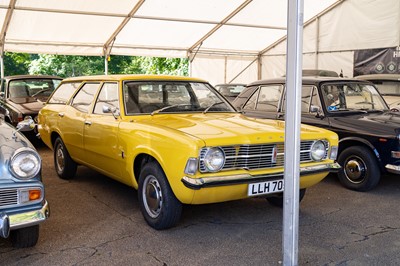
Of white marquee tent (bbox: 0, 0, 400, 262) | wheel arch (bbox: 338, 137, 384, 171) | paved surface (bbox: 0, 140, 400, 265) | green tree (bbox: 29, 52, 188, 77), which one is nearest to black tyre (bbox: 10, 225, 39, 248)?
paved surface (bbox: 0, 140, 400, 265)

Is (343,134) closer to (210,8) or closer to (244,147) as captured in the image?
(244,147)

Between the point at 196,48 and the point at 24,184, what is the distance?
46.5ft

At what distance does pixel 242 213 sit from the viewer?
4.80 m

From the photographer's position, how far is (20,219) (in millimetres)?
3234

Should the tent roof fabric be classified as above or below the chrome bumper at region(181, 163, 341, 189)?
above

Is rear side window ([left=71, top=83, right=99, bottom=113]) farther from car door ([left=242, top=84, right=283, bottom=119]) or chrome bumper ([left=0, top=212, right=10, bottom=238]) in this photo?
car door ([left=242, top=84, right=283, bottom=119])

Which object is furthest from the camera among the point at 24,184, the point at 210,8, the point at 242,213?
the point at 210,8

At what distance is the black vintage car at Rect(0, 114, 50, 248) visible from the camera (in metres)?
3.21

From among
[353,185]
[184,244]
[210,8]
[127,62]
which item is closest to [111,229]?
[184,244]

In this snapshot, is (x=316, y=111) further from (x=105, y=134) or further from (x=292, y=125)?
(x=292, y=125)

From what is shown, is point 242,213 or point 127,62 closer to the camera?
point 242,213

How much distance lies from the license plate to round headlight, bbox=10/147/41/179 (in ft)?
6.10

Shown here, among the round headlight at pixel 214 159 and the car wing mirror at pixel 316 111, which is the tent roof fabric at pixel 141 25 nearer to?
the car wing mirror at pixel 316 111

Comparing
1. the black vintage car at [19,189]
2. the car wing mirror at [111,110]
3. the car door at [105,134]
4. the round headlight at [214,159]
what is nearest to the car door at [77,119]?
the car door at [105,134]
